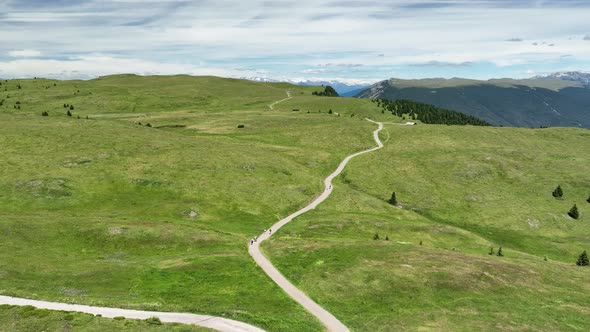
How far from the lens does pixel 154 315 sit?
40.7 metres

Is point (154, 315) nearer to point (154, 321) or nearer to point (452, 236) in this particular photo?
point (154, 321)

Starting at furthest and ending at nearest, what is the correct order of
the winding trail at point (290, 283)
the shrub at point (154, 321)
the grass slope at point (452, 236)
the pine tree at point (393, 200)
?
the pine tree at point (393, 200) → the grass slope at point (452, 236) → the winding trail at point (290, 283) → the shrub at point (154, 321)

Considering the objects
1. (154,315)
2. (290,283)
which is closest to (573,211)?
(290,283)

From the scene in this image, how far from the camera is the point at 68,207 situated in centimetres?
8038

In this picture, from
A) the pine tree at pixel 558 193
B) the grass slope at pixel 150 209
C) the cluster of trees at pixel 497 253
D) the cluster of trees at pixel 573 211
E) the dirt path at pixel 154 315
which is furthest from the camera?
the pine tree at pixel 558 193

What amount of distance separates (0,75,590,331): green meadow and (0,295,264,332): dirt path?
4.35 feet

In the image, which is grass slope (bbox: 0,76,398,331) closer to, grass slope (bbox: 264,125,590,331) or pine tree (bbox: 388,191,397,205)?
grass slope (bbox: 264,125,590,331)

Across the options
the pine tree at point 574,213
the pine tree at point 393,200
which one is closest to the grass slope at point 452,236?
the pine tree at point 574,213

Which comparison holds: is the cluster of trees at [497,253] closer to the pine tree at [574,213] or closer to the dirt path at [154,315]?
the pine tree at [574,213]

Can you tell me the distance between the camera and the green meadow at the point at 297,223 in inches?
1826

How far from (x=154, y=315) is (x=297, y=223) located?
4441cm

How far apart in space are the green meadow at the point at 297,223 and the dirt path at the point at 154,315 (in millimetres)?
1325

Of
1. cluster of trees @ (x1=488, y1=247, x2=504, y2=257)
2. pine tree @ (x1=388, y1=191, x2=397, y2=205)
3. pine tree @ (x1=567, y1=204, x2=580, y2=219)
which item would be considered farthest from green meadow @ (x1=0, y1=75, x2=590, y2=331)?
pine tree @ (x1=388, y1=191, x2=397, y2=205)

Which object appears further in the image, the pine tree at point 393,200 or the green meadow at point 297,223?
the pine tree at point 393,200
